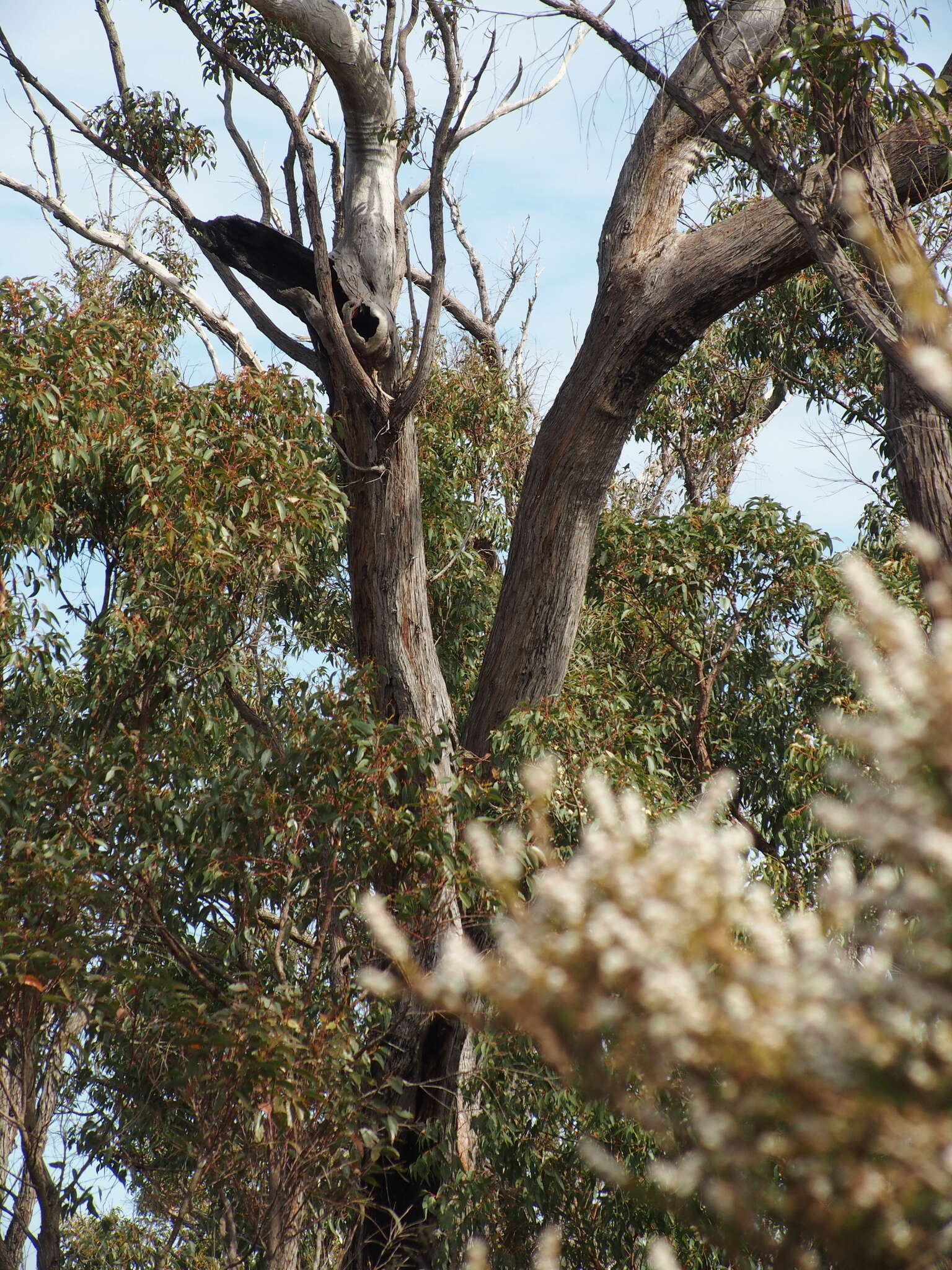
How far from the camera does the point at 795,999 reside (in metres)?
1.25

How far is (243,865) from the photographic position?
4422 mm

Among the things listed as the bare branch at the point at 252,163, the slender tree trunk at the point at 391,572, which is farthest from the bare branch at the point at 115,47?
the slender tree trunk at the point at 391,572

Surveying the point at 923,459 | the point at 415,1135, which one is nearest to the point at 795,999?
the point at 923,459

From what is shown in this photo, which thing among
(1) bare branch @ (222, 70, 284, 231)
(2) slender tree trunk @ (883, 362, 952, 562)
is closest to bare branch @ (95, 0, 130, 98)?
(1) bare branch @ (222, 70, 284, 231)

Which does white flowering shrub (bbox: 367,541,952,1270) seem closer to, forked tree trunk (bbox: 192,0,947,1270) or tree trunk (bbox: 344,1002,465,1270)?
Answer: tree trunk (bbox: 344,1002,465,1270)

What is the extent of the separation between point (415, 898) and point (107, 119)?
6.24 m

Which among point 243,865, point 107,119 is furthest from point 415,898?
point 107,119

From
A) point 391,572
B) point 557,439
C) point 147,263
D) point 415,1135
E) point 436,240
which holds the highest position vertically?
point 147,263

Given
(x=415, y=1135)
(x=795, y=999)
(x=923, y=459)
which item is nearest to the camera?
(x=795, y=999)

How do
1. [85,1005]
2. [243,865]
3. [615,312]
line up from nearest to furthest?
[85,1005] < [243,865] < [615,312]

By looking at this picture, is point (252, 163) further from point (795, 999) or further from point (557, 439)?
point (795, 999)

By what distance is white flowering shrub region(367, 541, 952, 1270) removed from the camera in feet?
3.89

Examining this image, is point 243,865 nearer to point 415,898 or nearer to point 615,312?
point 415,898

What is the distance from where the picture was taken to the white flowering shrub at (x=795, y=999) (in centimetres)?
119
